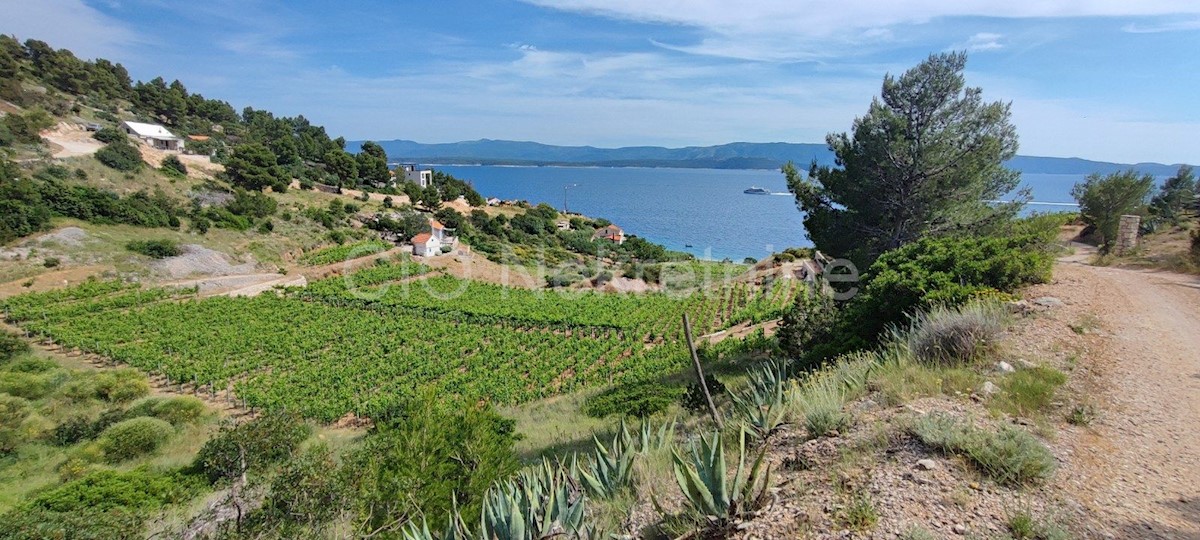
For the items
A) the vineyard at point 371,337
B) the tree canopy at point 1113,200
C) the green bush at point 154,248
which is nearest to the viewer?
the vineyard at point 371,337

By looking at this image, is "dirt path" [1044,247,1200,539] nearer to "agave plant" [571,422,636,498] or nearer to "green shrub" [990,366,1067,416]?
"green shrub" [990,366,1067,416]

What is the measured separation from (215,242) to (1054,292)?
40.3m

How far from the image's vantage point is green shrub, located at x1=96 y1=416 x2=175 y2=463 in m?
11.9

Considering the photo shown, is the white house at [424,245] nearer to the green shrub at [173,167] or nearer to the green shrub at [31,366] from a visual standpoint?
the green shrub at [173,167]

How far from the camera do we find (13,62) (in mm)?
46344

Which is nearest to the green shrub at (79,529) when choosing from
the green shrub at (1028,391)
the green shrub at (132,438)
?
the green shrub at (1028,391)

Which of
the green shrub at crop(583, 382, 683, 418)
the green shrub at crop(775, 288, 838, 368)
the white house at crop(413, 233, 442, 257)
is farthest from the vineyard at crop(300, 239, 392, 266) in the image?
the green shrub at crop(775, 288, 838, 368)

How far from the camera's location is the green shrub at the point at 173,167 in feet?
131

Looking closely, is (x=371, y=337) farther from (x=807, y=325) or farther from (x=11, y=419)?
(x=807, y=325)

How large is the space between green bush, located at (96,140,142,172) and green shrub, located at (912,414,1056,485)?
164ft

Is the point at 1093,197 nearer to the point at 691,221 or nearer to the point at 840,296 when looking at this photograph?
the point at 840,296

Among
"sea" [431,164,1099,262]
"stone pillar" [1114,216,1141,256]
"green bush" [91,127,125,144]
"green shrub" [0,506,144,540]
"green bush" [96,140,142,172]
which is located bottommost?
"sea" [431,164,1099,262]

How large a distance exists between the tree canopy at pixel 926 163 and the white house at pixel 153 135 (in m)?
60.0

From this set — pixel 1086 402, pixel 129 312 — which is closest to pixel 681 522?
pixel 1086 402
